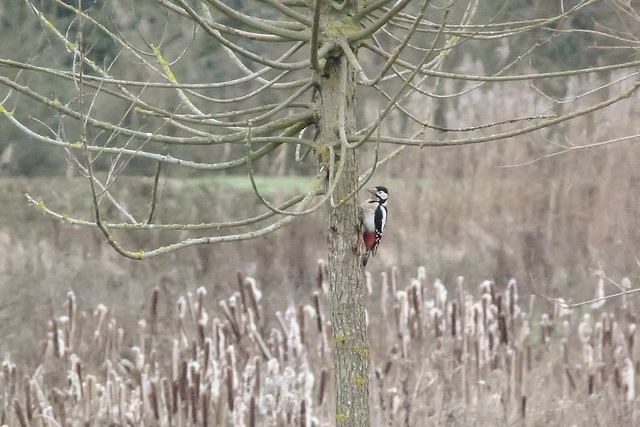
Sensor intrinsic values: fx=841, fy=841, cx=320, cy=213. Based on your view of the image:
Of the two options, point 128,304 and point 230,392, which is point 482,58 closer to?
point 128,304

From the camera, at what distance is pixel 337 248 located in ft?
8.81

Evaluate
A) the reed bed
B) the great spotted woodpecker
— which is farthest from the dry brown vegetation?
the great spotted woodpecker

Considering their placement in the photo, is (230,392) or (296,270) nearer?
(230,392)

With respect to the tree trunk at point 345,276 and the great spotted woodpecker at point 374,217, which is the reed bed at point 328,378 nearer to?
the great spotted woodpecker at point 374,217

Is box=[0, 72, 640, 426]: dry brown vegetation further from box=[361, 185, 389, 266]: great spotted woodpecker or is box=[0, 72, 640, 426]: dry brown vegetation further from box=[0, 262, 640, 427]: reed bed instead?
box=[361, 185, 389, 266]: great spotted woodpecker

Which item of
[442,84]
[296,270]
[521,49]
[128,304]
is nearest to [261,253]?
[296,270]

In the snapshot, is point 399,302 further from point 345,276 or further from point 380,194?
point 345,276

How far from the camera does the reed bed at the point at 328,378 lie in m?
4.31

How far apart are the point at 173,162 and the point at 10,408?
259 cm

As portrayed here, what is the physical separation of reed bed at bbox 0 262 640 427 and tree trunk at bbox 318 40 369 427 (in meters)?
1.46

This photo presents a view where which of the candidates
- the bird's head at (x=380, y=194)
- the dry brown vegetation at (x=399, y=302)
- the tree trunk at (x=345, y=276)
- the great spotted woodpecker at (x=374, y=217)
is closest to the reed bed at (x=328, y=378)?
the dry brown vegetation at (x=399, y=302)

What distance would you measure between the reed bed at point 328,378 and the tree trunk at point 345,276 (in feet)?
4.80

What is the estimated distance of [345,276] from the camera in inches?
106

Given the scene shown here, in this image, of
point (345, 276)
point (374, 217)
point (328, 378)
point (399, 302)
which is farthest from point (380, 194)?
point (345, 276)
